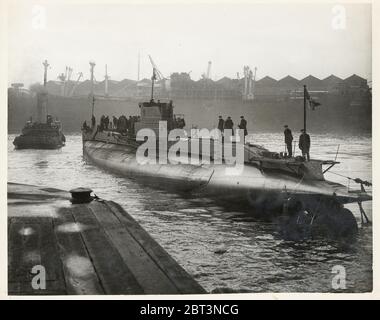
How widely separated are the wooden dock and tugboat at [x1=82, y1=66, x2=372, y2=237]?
5.74 m

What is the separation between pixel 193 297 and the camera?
650 cm

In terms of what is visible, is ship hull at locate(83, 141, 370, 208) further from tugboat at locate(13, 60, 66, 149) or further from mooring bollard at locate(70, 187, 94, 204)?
tugboat at locate(13, 60, 66, 149)

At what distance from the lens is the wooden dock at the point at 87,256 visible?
6141mm

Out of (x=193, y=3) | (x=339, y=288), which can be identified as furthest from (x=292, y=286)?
(x=193, y=3)

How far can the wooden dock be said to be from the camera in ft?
20.1

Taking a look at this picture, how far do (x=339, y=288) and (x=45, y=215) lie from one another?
6382 millimetres

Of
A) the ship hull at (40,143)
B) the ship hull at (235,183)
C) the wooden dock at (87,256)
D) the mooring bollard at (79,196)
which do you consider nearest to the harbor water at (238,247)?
the ship hull at (235,183)

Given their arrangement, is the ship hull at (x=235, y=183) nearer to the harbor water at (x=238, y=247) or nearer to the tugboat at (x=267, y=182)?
the tugboat at (x=267, y=182)

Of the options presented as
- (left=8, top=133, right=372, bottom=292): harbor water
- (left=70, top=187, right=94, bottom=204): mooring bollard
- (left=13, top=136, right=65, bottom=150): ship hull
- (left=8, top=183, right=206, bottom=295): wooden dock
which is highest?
(left=13, top=136, right=65, bottom=150): ship hull

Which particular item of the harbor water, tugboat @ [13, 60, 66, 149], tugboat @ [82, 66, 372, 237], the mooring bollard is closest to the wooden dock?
the mooring bollard

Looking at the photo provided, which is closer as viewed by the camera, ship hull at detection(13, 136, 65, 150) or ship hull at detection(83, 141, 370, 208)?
ship hull at detection(83, 141, 370, 208)

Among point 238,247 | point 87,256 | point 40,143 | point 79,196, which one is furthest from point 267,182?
point 40,143

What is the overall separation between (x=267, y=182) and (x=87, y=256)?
811 centimetres

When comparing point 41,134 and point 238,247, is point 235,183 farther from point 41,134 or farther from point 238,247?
point 41,134
